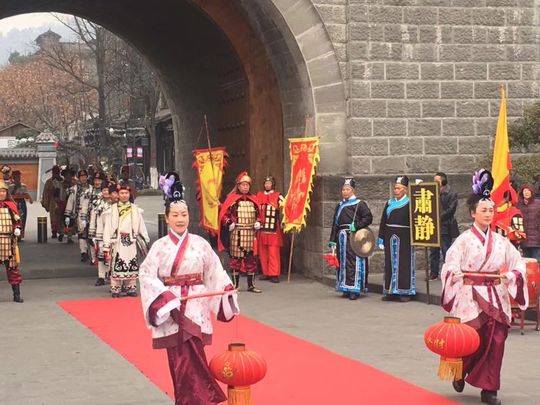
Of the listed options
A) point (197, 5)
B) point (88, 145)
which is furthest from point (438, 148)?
point (88, 145)

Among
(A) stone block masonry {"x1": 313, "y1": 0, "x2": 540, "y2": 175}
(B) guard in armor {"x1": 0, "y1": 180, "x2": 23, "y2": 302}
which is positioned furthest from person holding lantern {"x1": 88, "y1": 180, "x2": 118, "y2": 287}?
(A) stone block masonry {"x1": 313, "y1": 0, "x2": 540, "y2": 175}

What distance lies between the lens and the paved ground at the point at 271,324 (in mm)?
8023

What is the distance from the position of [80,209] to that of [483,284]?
1236 centimetres

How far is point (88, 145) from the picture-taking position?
5181 centimetres

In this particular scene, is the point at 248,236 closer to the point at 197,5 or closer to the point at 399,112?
the point at 399,112

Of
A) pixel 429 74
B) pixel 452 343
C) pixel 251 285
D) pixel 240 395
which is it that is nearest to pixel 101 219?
pixel 251 285

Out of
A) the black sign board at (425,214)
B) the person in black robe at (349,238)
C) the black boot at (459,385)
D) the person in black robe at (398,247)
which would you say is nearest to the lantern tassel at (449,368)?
the black boot at (459,385)

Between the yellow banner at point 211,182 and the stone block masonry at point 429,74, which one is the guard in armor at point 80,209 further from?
the stone block masonry at point 429,74

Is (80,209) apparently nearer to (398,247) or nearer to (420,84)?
(420,84)

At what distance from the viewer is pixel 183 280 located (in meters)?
6.99

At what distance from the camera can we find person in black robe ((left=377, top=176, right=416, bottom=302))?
13.5 meters

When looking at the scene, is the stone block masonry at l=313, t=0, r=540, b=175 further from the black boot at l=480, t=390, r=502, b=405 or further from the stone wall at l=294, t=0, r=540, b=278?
the black boot at l=480, t=390, r=502, b=405

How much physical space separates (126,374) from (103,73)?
40781 mm

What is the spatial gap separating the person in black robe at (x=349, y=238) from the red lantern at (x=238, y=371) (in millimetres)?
7139
